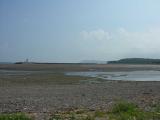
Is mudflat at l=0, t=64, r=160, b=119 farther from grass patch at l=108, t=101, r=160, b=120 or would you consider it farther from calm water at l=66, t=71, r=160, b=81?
calm water at l=66, t=71, r=160, b=81

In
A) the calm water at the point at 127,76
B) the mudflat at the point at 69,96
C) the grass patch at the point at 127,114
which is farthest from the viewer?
the calm water at the point at 127,76

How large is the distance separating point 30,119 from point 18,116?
42 centimetres

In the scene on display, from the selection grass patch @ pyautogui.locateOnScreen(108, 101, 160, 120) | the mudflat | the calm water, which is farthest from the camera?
the calm water

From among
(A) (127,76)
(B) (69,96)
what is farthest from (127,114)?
(A) (127,76)

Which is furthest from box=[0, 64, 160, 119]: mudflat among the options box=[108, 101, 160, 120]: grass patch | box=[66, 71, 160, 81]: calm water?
box=[66, 71, 160, 81]: calm water

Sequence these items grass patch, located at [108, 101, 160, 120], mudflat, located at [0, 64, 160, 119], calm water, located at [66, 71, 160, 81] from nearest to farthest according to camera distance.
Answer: grass patch, located at [108, 101, 160, 120]
mudflat, located at [0, 64, 160, 119]
calm water, located at [66, 71, 160, 81]

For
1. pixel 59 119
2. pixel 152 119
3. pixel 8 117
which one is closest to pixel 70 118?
pixel 59 119

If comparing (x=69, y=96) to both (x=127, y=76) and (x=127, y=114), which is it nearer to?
(x=127, y=114)

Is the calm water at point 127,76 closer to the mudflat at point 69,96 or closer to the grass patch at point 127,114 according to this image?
the mudflat at point 69,96

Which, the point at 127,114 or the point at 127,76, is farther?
the point at 127,76

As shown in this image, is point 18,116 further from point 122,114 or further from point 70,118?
point 122,114

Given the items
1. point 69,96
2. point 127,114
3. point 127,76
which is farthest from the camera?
point 127,76

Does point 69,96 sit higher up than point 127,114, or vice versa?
point 127,114

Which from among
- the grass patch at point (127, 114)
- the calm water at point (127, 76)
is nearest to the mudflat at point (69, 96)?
the grass patch at point (127, 114)
